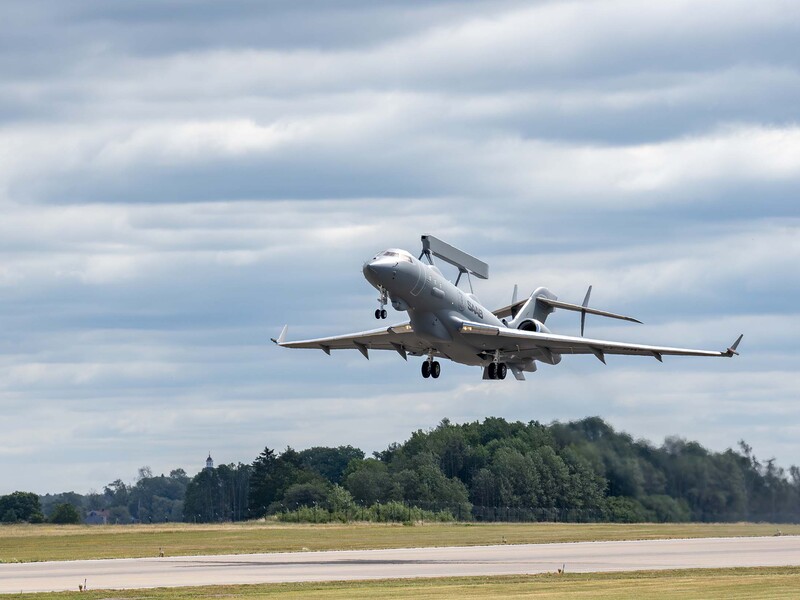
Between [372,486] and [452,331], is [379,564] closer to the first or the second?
[452,331]

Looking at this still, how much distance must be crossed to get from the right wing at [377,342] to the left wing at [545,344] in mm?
2747

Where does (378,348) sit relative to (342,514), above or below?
above

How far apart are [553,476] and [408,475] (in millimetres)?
42630

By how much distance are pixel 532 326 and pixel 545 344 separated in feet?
15.0

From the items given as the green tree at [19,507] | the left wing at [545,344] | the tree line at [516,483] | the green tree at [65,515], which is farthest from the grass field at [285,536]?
the green tree at [19,507]

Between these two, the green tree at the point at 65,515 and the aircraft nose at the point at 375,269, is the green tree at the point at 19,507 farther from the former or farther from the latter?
the aircraft nose at the point at 375,269

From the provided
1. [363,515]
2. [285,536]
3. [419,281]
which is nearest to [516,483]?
[363,515]

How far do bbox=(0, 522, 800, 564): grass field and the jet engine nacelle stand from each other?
41.8 feet

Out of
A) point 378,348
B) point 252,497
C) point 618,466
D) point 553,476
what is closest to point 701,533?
point 553,476

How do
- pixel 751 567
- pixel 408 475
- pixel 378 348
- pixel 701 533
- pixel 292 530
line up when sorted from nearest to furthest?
pixel 751 567, pixel 378 348, pixel 701 533, pixel 292 530, pixel 408 475

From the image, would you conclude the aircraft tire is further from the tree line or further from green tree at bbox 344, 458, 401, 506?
green tree at bbox 344, 458, 401, 506

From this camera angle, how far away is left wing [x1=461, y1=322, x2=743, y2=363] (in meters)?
66.4

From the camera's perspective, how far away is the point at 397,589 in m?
46.4

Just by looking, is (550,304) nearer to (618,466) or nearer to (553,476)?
(618,466)
